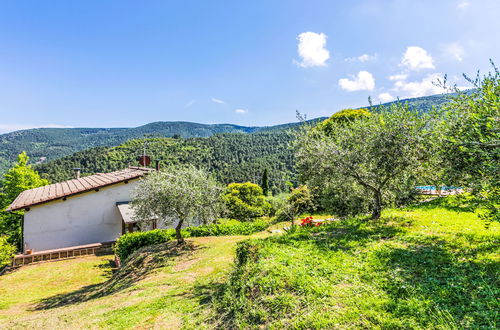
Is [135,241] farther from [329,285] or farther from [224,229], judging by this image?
[329,285]

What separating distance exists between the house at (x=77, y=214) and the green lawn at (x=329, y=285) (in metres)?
8.96

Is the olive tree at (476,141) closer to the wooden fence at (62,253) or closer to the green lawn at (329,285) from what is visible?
the green lawn at (329,285)

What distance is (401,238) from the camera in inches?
306

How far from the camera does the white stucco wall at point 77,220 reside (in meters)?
19.5

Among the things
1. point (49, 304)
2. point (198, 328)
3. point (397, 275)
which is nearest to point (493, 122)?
point (397, 275)

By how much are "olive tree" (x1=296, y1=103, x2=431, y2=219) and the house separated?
14.7 meters

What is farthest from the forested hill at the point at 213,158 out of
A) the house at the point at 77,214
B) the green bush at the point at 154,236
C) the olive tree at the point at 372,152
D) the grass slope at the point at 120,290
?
the olive tree at the point at 372,152

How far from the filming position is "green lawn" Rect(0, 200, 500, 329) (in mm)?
4285

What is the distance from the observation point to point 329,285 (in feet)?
17.8

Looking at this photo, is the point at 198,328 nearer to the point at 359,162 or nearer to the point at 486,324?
the point at 486,324

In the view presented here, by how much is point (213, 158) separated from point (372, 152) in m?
108

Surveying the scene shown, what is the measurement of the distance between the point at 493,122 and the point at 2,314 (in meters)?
16.7

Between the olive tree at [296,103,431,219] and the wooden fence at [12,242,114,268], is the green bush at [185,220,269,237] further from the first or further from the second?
the olive tree at [296,103,431,219]

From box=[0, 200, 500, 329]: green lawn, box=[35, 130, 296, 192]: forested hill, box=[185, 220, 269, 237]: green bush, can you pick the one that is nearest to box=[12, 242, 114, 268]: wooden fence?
box=[0, 200, 500, 329]: green lawn
